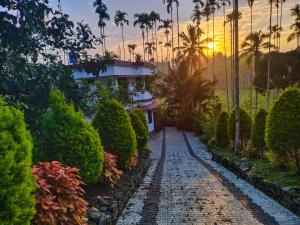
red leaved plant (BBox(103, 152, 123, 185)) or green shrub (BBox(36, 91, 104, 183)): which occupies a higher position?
green shrub (BBox(36, 91, 104, 183))

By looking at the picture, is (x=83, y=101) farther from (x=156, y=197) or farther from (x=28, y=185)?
(x=28, y=185)

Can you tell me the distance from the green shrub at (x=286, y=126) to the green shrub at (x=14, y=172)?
900 cm

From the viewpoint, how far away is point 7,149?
4738 mm

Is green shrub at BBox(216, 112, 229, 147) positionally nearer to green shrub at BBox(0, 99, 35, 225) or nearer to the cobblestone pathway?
the cobblestone pathway

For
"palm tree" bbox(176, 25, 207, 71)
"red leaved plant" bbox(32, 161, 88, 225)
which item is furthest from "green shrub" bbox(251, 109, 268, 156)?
"palm tree" bbox(176, 25, 207, 71)

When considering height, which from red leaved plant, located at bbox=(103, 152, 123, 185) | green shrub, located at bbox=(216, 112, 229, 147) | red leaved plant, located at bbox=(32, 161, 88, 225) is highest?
red leaved plant, located at bbox=(32, 161, 88, 225)

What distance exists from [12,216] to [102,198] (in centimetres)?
441

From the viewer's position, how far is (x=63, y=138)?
27.3ft

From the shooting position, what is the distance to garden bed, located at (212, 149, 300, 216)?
9492 millimetres

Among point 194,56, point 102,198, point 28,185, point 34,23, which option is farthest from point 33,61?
point 194,56

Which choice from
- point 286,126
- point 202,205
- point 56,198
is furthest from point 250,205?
point 56,198

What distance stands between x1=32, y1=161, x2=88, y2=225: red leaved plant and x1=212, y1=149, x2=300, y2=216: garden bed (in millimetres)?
5300

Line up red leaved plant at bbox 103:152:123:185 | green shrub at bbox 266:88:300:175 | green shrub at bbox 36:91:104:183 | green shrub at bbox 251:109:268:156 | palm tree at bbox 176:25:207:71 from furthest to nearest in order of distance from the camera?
palm tree at bbox 176:25:207:71 < green shrub at bbox 251:109:268:156 < green shrub at bbox 266:88:300:175 < red leaved plant at bbox 103:152:123:185 < green shrub at bbox 36:91:104:183

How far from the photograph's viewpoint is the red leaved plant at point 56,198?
5589 millimetres
